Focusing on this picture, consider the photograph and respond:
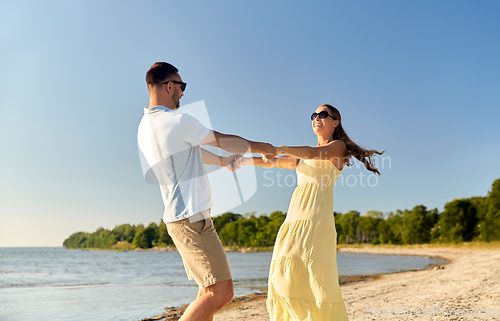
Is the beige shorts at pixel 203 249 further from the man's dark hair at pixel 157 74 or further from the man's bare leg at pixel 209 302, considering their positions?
the man's dark hair at pixel 157 74

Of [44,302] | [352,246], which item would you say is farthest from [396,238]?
[44,302]

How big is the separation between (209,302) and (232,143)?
3.91 feet

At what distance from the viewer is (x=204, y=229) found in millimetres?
2529

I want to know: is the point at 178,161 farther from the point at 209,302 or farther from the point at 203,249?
the point at 209,302

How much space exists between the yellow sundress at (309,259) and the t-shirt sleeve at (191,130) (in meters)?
1.43

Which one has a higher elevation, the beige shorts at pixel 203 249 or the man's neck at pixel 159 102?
the man's neck at pixel 159 102

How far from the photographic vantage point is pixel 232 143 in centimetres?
280

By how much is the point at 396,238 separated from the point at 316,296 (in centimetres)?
7940

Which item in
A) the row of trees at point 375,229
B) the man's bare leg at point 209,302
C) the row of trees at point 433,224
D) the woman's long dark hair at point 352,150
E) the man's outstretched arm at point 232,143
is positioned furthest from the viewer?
the row of trees at point 375,229

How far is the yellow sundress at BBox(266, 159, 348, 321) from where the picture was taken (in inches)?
124

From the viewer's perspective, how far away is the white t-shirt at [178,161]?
2.49 meters

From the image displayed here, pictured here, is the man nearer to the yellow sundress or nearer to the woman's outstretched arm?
the yellow sundress

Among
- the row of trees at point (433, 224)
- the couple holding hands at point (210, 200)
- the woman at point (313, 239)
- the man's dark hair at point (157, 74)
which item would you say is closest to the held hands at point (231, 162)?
the couple holding hands at point (210, 200)

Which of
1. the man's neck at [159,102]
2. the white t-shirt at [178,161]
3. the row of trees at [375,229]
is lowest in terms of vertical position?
the row of trees at [375,229]
